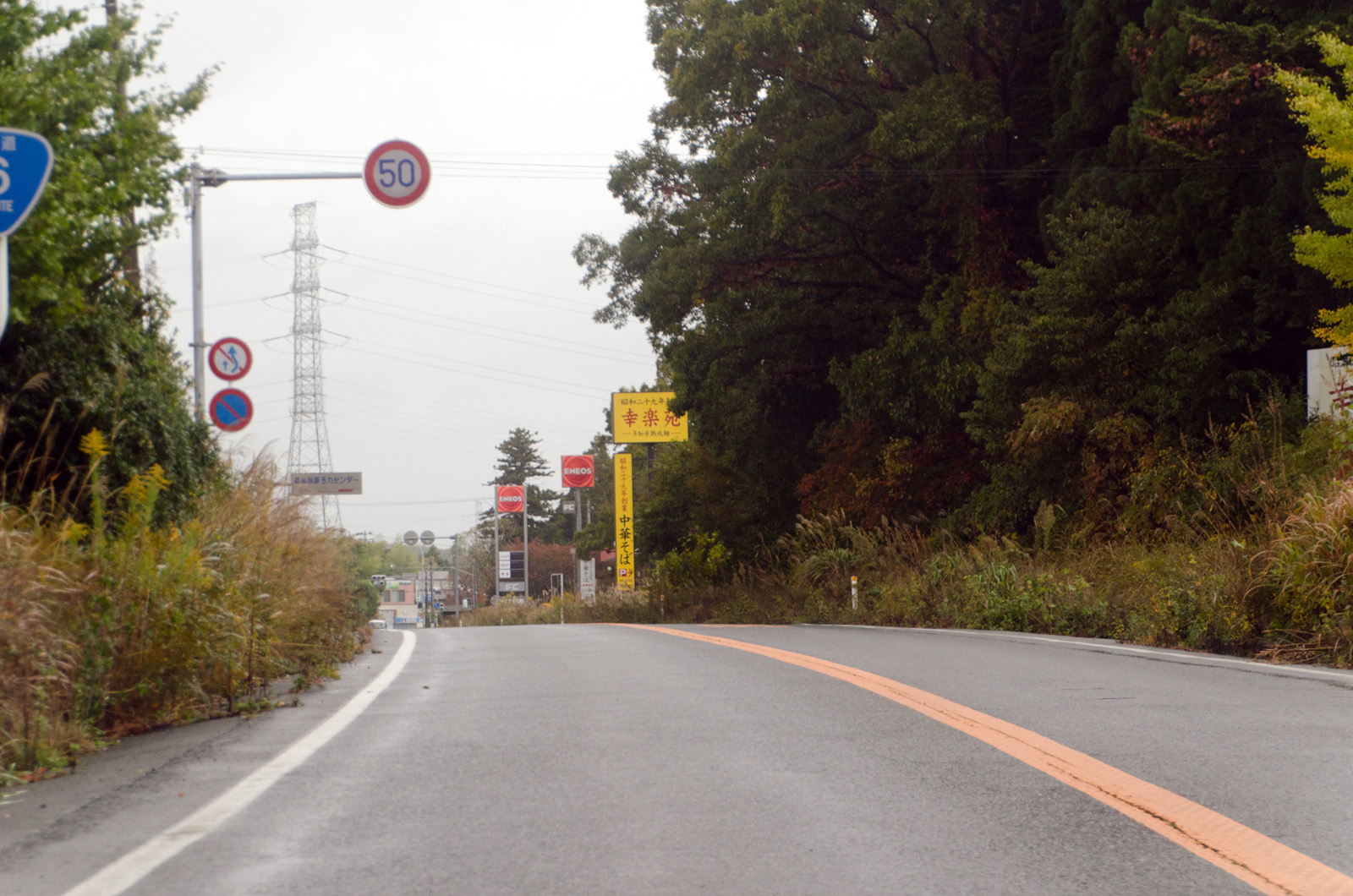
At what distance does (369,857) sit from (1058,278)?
19232mm

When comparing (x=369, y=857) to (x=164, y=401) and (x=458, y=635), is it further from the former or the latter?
(x=458, y=635)

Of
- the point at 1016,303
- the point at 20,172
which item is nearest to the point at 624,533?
the point at 1016,303

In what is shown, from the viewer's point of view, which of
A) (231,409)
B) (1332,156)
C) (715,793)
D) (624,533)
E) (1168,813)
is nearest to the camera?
(1168,813)

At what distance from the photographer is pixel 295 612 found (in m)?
11.1

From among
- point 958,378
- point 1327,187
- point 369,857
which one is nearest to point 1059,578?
point 1327,187

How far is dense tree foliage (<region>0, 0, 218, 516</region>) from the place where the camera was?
33.7 ft

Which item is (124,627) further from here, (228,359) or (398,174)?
(228,359)

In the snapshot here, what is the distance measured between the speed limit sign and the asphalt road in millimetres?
9539

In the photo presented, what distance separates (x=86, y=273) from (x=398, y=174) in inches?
264

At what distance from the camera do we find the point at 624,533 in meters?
50.3

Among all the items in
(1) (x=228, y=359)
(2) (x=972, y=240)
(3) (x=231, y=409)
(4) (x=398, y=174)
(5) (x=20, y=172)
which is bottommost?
(5) (x=20, y=172)

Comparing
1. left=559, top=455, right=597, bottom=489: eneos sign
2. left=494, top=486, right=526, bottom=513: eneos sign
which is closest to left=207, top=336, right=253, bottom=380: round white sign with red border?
left=559, top=455, right=597, bottom=489: eneos sign

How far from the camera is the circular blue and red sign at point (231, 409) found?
758 inches

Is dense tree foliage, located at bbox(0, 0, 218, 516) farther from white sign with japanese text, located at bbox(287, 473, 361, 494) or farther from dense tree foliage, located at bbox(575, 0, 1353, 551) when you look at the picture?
dense tree foliage, located at bbox(575, 0, 1353, 551)
